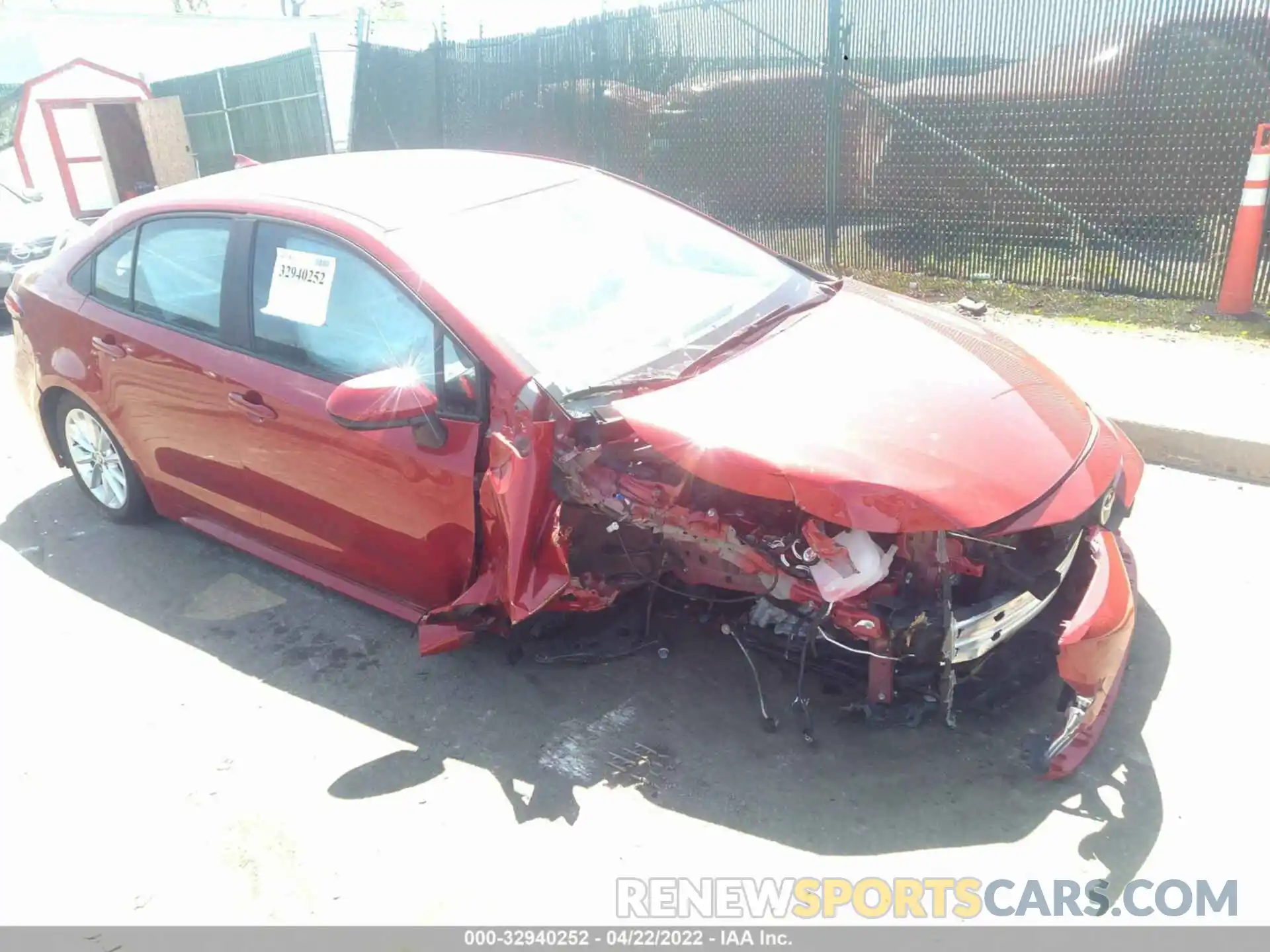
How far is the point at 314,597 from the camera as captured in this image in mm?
4168

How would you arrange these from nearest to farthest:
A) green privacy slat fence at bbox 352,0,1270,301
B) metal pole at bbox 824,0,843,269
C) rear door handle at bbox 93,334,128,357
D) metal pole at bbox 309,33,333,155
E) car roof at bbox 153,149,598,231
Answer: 1. car roof at bbox 153,149,598,231
2. rear door handle at bbox 93,334,128,357
3. green privacy slat fence at bbox 352,0,1270,301
4. metal pole at bbox 824,0,843,269
5. metal pole at bbox 309,33,333,155

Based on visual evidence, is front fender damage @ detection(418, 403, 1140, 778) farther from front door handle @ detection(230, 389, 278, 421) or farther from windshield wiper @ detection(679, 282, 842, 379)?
front door handle @ detection(230, 389, 278, 421)

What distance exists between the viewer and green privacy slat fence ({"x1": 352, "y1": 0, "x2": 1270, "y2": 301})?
700 cm

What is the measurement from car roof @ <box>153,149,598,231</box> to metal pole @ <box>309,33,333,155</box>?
1055cm

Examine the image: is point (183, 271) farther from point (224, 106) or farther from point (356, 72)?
point (224, 106)

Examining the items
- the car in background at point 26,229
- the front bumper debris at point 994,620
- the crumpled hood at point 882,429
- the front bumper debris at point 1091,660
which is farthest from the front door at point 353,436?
the car in background at point 26,229

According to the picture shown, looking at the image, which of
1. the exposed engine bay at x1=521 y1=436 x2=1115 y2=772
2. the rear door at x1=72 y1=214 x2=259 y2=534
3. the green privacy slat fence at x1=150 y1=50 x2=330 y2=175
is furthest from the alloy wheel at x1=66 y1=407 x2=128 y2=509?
the green privacy slat fence at x1=150 y1=50 x2=330 y2=175

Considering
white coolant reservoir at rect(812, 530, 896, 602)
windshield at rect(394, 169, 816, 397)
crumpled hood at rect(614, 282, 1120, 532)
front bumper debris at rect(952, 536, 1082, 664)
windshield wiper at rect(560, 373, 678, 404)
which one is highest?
windshield at rect(394, 169, 816, 397)

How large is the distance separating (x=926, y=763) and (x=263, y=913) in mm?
1975

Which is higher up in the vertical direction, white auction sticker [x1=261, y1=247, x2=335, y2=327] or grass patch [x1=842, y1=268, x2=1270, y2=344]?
white auction sticker [x1=261, y1=247, x2=335, y2=327]

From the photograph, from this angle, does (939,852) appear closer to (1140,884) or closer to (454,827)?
(1140,884)

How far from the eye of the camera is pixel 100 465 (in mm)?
4742

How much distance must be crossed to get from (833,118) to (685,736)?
6925mm

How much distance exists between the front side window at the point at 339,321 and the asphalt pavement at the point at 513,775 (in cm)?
111
